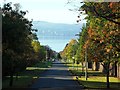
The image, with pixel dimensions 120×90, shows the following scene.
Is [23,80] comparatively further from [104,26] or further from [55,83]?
[104,26]

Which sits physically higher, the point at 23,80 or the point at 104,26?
the point at 104,26

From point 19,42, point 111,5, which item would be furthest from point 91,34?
point 111,5

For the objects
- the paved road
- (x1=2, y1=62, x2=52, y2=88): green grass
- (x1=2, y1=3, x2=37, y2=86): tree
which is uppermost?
(x1=2, y1=3, x2=37, y2=86): tree

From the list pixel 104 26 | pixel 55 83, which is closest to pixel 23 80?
pixel 55 83

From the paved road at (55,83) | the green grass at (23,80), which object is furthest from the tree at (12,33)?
the paved road at (55,83)

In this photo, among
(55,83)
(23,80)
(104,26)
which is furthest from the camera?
(23,80)

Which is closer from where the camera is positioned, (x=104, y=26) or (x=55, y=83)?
(x=104, y=26)

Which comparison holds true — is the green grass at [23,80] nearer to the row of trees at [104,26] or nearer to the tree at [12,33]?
the tree at [12,33]

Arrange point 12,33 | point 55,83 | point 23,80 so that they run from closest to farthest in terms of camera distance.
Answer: point 12,33, point 55,83, point 23,80

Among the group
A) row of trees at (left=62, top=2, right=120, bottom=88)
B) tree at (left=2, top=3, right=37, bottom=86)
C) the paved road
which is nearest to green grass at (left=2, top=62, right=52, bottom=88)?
the paved road

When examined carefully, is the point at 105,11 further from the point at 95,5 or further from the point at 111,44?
the point at 111,44

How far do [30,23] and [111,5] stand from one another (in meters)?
18.0

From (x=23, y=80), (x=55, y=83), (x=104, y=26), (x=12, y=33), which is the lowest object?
(x=55, y=83)

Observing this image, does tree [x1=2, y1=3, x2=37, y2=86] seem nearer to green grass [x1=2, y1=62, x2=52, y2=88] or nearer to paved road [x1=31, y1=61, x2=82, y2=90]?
green grass [x1=2, y1=62, x2=52, y2=88]
